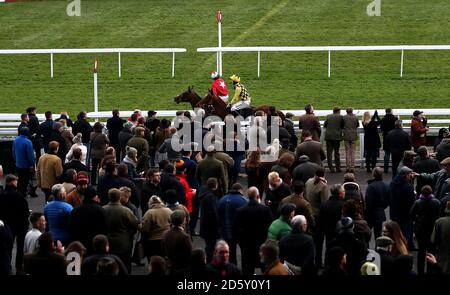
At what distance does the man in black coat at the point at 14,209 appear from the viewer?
1381cm

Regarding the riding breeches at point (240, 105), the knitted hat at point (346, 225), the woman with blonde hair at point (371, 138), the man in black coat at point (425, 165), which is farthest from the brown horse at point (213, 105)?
the knitted hat at point (346, 225)

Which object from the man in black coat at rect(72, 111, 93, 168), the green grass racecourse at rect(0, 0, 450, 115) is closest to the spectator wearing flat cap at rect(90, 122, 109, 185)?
the man in black coat at rect(72, 111, 93, 168)

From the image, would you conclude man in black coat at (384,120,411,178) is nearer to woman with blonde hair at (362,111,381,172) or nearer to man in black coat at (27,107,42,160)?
woman with blonde hair at (362,111,381,172)

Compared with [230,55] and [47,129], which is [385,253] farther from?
[230,55]

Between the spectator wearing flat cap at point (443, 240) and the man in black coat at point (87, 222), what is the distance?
342 cm

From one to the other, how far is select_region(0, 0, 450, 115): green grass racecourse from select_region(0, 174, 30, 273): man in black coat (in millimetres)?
11444

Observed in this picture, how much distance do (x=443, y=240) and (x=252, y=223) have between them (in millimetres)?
1993

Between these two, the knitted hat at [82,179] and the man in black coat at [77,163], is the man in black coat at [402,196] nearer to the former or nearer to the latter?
the knitted hat at [82,179]

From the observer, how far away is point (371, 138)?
65.0 ft

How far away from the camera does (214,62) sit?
96.9ft

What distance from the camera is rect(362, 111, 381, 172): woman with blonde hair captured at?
774 inches

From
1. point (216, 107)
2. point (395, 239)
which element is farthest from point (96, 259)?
point (216, 107)
